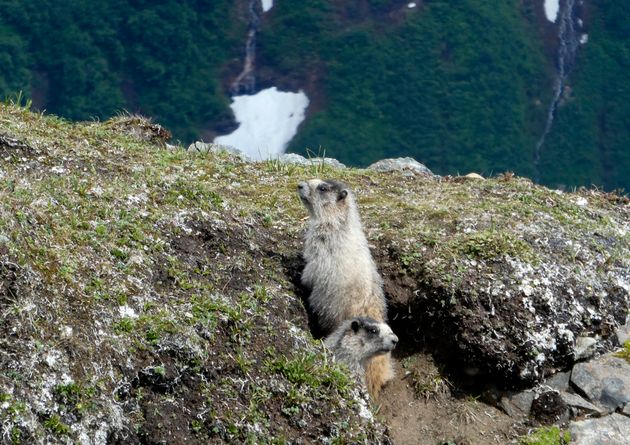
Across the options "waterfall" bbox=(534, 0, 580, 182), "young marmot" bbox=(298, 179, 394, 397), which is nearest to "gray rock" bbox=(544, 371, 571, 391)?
"young marmot" bbox=(298, 179, 394, 397)

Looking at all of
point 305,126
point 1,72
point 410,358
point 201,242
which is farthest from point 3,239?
point 1,72

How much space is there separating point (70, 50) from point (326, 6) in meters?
30.1

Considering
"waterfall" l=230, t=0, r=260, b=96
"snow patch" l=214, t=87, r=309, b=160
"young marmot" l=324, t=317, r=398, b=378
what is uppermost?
"young marmot" l=324, t=317, r=398, b=378

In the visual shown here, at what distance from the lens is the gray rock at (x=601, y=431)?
10047mm

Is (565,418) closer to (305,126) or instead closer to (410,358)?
(410,358)

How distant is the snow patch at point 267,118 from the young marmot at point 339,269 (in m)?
78.0

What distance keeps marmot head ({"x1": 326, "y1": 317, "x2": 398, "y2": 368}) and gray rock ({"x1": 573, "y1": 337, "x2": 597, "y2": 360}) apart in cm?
247

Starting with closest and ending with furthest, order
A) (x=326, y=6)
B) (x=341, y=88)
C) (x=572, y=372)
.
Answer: (x=572, y=372) < (x=341, y=88) < (x=326, y=6)

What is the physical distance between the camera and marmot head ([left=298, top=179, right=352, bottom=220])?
38.1ft

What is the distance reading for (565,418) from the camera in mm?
10672

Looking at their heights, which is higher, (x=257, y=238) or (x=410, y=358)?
(x=257, y=238)

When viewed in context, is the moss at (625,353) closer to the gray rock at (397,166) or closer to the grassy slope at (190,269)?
the grassy slope at (190,269)

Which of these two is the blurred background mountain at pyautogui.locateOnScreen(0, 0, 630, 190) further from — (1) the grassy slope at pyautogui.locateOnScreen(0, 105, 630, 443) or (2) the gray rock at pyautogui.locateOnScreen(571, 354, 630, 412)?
(2) the gray rock at pyautogui.locateOnScreen(571, 354, 630, 412)

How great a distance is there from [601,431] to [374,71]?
91.6 m
